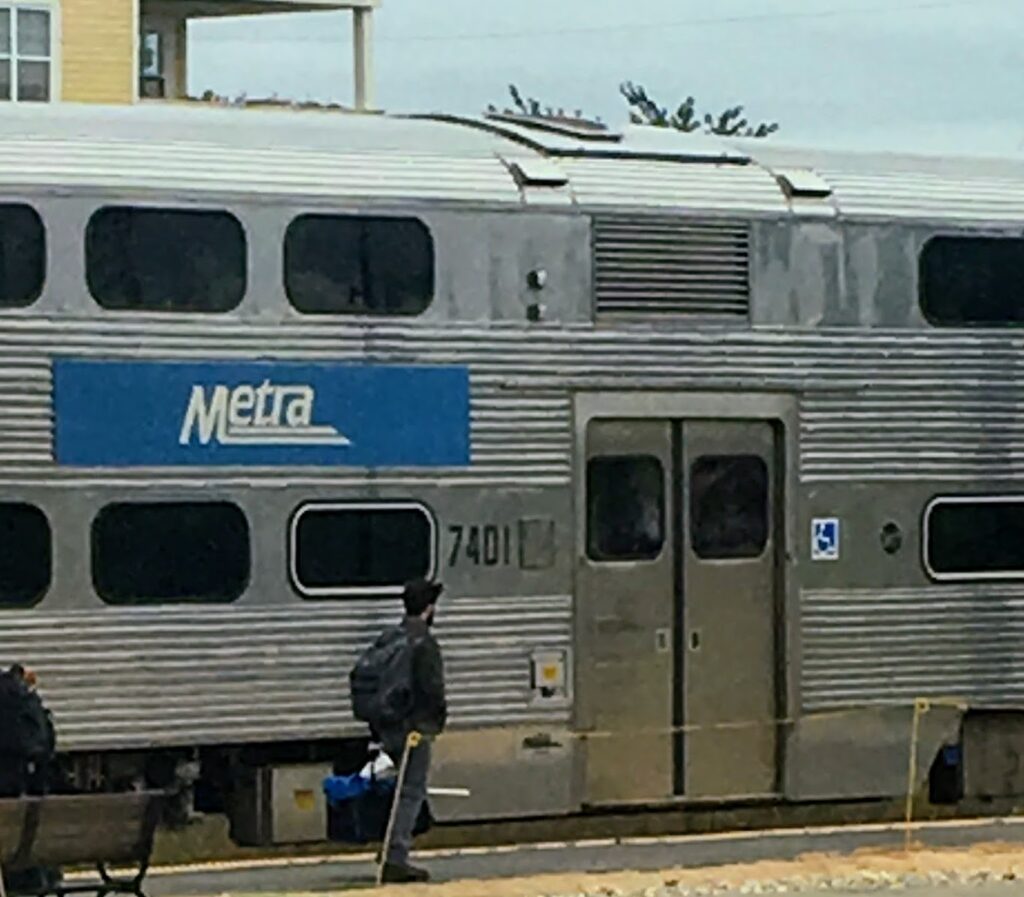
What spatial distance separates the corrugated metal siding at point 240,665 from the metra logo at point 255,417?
0.92 metres

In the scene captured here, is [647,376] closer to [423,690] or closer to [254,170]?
[254,170]

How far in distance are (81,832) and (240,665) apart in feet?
9.64

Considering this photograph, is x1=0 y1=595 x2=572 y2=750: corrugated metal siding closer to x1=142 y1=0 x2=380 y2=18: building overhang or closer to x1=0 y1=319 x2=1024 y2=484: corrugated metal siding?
x1=0 y1=319 x2=1024 y2=484: corrugated metal siding

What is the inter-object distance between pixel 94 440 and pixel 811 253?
4.56 metres

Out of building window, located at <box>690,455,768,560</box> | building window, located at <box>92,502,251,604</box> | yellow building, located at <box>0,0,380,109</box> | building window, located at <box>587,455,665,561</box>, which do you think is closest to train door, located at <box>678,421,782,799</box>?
building window, located at <box>690,455,768,560</box>

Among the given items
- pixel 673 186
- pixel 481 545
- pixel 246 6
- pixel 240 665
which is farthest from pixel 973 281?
pixel 246 6

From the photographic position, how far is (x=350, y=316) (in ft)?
66.9

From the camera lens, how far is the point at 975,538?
72.4 ft

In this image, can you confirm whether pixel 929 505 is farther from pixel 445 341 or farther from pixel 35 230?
pixel 35 230

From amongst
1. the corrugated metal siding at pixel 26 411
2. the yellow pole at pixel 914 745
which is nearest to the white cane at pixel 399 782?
the corrugated metal siding at pixel 26 411

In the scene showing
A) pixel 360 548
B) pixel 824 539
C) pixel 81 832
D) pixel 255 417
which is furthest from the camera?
pixel 824 539

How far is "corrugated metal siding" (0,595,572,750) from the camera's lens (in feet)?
63.8

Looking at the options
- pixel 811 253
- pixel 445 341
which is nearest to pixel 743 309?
pixel 811 253

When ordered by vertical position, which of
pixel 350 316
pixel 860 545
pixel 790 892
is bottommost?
pixel 790 892
